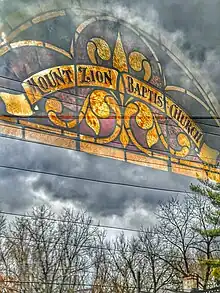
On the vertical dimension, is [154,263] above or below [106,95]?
below

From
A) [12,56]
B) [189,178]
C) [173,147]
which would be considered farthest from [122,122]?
[12,56]

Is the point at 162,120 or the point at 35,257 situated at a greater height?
the point at 162,120

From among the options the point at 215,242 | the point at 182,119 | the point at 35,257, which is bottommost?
the point at 35,257

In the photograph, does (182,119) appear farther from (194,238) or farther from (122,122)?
(194,238)

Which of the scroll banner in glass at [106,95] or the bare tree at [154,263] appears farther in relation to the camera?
the bare tree at [154,263]

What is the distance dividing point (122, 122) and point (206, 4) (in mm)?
2603

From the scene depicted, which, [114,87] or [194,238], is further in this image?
[194,238]

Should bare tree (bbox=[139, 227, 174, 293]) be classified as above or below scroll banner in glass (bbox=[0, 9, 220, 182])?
below

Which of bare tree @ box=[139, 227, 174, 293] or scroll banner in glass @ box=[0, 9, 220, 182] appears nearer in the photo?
scroll banner in glass @ box=[0, 9, 220, 182]

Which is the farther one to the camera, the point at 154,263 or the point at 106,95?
the point at 154,263

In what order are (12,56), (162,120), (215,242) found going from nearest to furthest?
(12,56) < (162,120) < (215,242)

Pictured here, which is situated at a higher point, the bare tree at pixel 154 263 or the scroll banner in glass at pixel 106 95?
the scroll banner in glass at pixel 106 95

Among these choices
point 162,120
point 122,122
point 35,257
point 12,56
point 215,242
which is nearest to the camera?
point 12,56

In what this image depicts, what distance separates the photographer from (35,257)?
8320 mm
